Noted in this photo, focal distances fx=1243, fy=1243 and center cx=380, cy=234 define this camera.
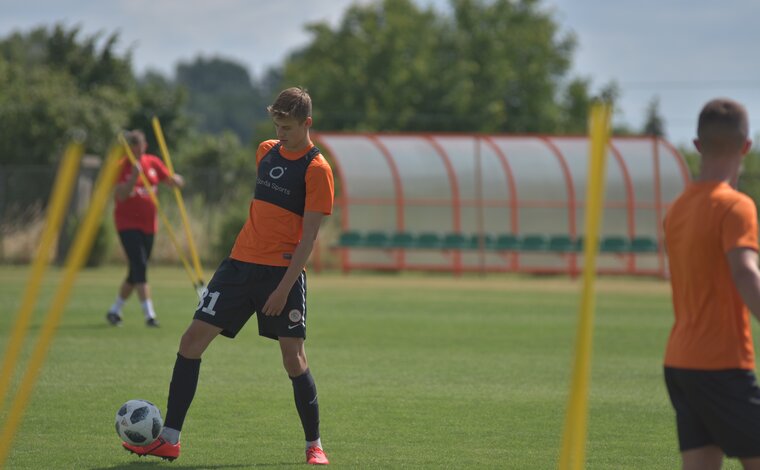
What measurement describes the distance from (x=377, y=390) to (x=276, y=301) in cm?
345

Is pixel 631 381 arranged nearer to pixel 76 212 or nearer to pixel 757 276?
pixel 757 276

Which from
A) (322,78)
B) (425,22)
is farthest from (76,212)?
(425,22)

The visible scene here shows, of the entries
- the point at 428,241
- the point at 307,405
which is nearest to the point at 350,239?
the point at 428,241

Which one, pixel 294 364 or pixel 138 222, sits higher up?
pixel 138 222

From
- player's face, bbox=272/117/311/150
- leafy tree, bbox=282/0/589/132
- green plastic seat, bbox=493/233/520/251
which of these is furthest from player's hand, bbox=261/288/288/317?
leafy tree, bbox=282/0/589/132

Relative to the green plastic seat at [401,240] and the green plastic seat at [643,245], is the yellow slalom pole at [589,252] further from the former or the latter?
the green plastic seat at [643,245]

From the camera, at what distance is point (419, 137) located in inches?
1334

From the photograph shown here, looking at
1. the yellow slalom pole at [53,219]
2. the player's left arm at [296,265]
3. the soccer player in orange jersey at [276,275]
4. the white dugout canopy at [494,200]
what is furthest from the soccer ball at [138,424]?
the white dugout canopy at [494,200]

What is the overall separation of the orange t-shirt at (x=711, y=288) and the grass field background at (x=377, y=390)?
8.62ft

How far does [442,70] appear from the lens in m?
67.3

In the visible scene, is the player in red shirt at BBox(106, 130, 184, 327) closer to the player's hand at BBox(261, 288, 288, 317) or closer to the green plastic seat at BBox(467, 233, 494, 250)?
the player's hand at BBox(261, 288, 288, 317)

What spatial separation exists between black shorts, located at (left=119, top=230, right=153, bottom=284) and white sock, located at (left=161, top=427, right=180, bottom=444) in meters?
7.88

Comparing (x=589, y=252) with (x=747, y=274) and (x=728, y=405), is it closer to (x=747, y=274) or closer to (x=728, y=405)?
(x=747, y=274)

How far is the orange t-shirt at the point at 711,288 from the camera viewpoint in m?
4.68
